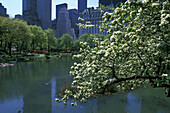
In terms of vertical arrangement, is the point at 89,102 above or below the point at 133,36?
below

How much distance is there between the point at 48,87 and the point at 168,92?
59.0ft

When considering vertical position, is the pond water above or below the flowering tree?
below

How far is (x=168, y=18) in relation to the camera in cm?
480

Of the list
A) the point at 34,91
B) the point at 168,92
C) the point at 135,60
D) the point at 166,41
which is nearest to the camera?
the point at 166,41

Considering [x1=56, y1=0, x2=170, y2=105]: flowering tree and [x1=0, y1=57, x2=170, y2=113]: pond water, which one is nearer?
[x1=56, y1=0, x2=170, y2=105]: flowering tree

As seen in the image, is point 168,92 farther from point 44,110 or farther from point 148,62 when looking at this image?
point 44,110

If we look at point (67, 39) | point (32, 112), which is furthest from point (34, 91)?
point (67, 39)

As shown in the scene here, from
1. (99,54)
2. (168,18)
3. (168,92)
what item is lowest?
(168,92)

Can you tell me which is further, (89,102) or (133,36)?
(89,102)

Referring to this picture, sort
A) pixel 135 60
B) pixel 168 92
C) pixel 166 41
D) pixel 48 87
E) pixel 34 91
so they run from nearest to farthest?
pixel 166 41 → pixel 168 92 → pixel 135 60 → pixel 34 91 → pixel 48 87

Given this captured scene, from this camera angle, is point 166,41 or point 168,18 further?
point 166,41

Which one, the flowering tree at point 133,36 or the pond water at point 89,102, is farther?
the pond water at point 89,102

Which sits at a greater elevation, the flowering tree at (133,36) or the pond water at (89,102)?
the flowering tree at (133,36)

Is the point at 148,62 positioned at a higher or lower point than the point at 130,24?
lower
